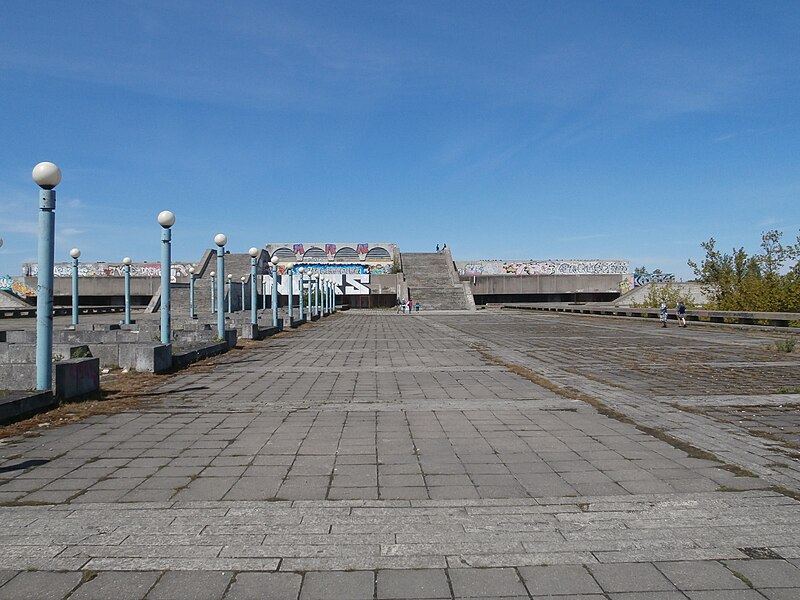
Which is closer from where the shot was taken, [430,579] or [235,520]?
[430,579]

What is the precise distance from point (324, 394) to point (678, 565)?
20.9ft

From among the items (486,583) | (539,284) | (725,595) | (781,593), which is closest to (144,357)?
(486,583)

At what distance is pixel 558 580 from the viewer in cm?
315

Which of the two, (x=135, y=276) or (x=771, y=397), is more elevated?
(x=135, y=276)

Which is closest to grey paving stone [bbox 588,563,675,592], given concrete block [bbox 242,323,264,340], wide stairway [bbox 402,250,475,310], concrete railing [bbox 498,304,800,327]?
concrete block [bbox 242,323,264,340]

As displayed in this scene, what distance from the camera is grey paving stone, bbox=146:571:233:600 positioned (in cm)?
298

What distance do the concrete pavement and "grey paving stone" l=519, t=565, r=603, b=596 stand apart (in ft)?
0.05

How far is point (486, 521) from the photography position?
393 centimetres

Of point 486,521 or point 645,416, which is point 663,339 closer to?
point 645,416

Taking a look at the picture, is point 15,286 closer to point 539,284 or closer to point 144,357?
point 539,284

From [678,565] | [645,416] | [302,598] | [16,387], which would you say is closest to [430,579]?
[302,598]

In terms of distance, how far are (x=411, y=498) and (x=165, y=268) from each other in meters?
10.6

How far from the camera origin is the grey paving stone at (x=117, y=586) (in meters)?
2.98

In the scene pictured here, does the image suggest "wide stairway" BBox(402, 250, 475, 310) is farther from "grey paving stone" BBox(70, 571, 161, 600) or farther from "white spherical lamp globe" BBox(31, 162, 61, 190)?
"grey paving stone" BBox(70, 571, 161, 600)
